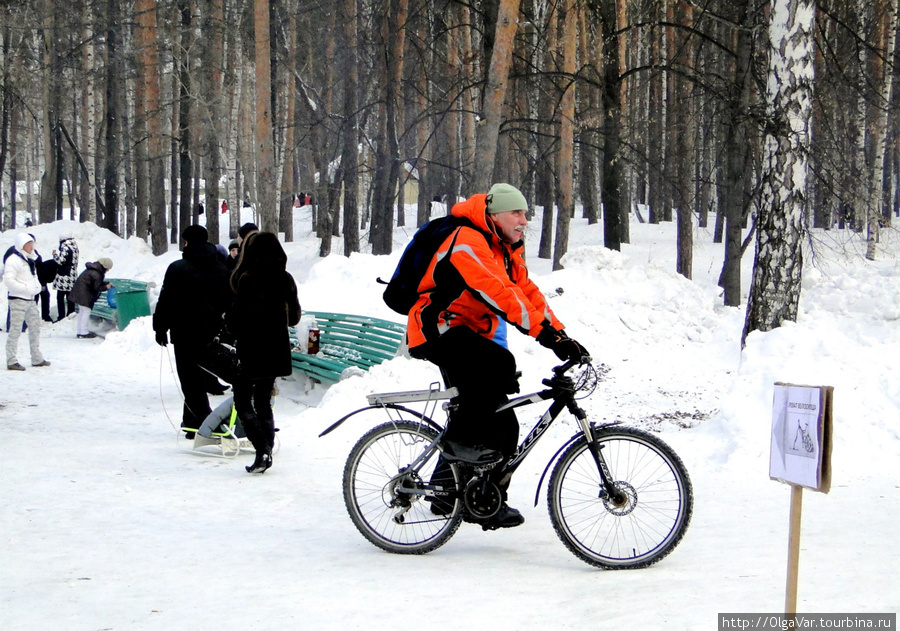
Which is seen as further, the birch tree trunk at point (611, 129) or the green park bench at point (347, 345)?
the birch tree trunk at point (611, 129)

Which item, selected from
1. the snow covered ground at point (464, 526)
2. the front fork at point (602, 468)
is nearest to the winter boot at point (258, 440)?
the snow covered ground at point (464, 526)

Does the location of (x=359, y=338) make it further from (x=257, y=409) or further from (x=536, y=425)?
(x=536, y=425)

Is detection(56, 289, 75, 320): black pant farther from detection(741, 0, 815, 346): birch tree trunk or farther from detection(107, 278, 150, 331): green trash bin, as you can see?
detection(741, 0, 815, 346): birch tree trunk

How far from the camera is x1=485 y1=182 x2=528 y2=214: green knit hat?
191 inches

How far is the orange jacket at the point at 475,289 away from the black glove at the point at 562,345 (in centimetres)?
5

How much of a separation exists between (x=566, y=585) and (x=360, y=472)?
4.22 ft

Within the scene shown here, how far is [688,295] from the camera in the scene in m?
13.8

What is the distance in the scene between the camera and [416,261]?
4941 millimetres

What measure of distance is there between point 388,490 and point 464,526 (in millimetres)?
806

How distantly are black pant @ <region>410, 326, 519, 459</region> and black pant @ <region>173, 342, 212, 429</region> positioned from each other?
4.19 metres

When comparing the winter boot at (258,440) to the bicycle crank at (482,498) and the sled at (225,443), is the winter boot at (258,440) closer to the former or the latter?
the sled at (225,443)

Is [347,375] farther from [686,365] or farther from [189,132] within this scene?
[189,132]

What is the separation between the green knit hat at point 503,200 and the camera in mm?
4848

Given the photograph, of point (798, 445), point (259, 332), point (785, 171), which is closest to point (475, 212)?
point (798, 445)
